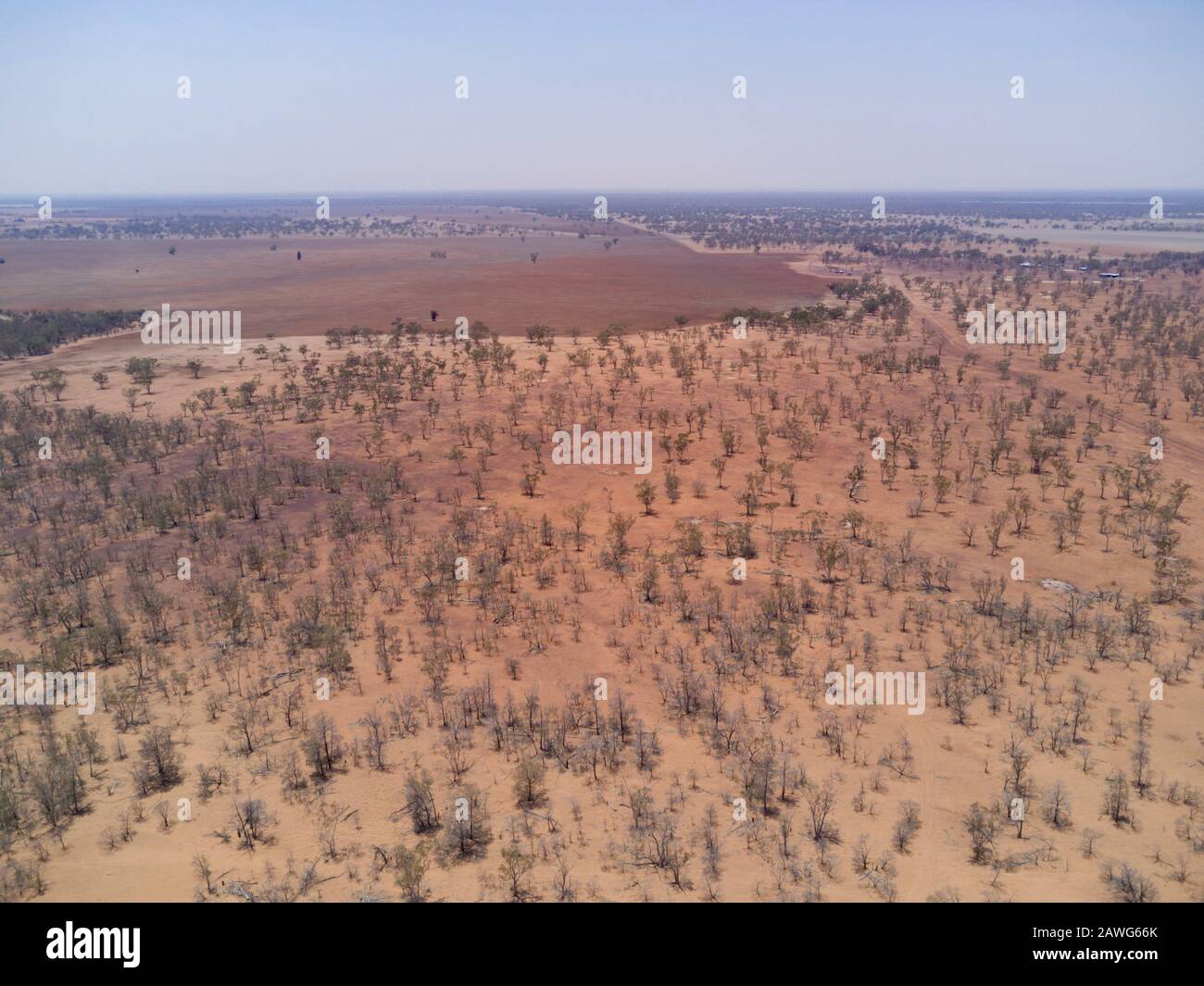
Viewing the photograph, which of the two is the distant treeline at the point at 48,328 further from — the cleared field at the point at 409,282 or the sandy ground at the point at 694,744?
the sandy ground at the point at 694,744

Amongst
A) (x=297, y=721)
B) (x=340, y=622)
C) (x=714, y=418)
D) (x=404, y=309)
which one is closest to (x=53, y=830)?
(x=297, y=721)

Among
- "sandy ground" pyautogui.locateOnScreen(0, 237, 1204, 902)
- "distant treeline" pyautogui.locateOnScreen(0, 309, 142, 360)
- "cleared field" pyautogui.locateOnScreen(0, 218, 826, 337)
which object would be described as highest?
"cleared field" pyautogui.locateOnScreen(0, 218, 826, 337)

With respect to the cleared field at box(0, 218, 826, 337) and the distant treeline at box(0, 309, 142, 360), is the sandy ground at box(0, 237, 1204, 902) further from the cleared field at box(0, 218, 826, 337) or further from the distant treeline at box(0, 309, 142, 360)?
the cleared field at box(0, 218, 826, 337)

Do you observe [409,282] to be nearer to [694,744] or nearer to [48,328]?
[48,328]

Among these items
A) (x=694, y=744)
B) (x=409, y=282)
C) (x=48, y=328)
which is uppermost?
(x=409, y=282)

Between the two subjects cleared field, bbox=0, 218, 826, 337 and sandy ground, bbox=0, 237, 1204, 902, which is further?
cleared field, bbox=0, 218, 826, 337

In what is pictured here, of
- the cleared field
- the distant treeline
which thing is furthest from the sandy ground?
the cleared field

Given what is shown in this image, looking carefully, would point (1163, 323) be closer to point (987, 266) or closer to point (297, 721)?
point (987, 266)

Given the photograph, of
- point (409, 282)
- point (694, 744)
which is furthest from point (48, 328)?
point (694, 744)

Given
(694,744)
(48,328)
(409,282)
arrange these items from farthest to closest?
(409,282), (48,328), (694,744)
